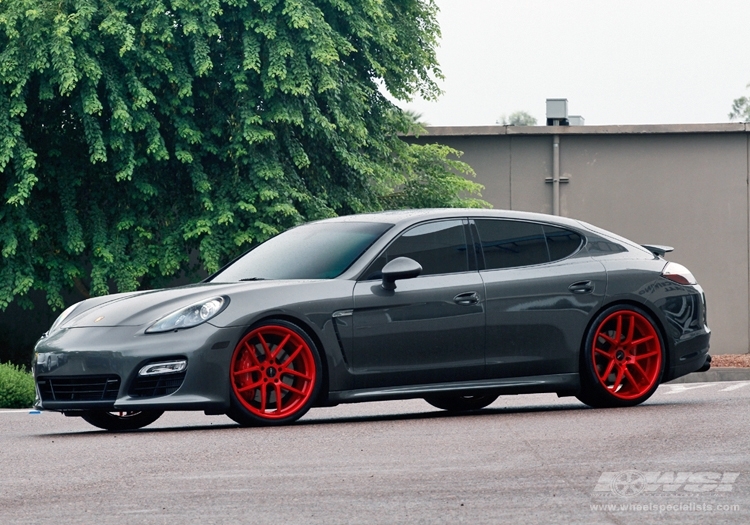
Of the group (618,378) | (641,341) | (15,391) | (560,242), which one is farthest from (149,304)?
(15,391)

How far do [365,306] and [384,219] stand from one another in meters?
0.95

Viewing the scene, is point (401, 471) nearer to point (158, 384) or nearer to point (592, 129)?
point (158, 384)

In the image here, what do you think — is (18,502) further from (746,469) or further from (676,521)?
(746,469)

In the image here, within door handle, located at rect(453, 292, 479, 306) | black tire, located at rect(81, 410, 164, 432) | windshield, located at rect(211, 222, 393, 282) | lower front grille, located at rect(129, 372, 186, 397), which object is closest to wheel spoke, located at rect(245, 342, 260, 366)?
lower front grille, located at rect(129, 372, 186, 397)

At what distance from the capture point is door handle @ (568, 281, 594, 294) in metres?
10.4

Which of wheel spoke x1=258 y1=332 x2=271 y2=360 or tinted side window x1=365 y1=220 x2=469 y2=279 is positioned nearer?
wheel spoke x1=258 y1=332 x2=271 y2=360

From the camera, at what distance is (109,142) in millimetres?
22828

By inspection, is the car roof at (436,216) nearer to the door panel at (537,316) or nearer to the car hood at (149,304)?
the door panel at (537,316)

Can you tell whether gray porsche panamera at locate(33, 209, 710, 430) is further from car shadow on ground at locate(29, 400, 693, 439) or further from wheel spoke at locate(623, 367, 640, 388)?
car shadow on ground at locate(29, 400, 693, 439)

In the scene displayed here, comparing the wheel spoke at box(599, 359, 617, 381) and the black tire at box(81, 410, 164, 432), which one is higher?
the wheel spoke at box(599, 359, 617, 381)

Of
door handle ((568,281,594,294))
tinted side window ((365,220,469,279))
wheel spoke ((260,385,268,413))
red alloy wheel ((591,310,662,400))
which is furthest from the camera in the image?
red alloy wheel ((591,310,662,400))

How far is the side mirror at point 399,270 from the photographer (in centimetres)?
955

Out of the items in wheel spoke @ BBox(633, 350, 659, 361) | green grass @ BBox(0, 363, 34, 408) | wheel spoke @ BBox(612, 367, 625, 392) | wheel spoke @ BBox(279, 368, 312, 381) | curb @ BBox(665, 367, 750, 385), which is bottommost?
curb @ BBox(665, 367, 750, 385)

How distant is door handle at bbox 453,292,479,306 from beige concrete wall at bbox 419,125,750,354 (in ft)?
67.2
